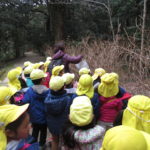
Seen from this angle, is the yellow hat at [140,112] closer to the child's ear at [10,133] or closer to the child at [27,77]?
the child's ear at [10,133]

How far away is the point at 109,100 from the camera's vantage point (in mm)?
3281

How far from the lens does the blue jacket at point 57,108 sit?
9.91 ft

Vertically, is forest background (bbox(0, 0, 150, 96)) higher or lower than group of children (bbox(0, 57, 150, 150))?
higher

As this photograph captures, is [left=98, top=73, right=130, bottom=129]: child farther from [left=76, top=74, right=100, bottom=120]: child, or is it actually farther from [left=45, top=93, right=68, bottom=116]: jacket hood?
[left=45, top=93, right=68, bottom=116]: jacket hood

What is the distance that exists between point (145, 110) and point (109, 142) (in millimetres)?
1056

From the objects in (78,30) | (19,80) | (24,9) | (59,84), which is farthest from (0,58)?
(59,84)

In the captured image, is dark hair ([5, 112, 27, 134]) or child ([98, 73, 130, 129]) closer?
dark hair ([5, 112, 27, 134])

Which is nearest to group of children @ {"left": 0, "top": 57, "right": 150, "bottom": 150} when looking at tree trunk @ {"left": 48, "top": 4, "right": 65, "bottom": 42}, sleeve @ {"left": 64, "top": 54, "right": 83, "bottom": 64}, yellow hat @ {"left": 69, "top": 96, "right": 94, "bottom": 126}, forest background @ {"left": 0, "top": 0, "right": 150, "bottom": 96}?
yellow hat @ {"left": 69, "top": 96, "right": 94, "bottom": 126}

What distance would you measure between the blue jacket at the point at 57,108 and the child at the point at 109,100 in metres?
0.55

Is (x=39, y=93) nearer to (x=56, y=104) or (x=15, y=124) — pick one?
(x=56, y=104)

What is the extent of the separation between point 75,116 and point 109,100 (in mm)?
1236

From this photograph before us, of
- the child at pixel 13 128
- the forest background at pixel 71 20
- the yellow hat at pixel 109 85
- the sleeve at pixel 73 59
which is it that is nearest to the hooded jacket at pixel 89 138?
the child at pixel 13 128

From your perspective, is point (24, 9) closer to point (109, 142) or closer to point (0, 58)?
point (0, 58)

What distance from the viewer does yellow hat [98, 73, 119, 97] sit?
3.20 metres
